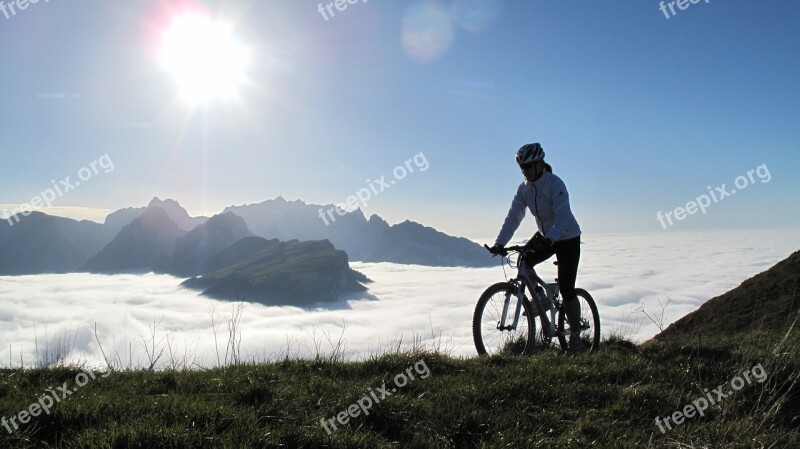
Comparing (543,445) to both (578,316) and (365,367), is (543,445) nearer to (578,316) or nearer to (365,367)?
(365,367)

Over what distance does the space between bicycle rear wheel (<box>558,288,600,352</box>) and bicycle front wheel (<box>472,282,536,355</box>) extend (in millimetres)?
695

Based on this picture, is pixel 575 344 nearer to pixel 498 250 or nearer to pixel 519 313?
pixel 519 313

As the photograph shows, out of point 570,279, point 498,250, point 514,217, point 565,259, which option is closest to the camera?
point 498,250

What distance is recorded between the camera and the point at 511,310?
741 cm

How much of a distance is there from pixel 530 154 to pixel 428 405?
15.2 feet

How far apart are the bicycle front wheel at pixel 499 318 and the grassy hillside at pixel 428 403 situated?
1096 mm

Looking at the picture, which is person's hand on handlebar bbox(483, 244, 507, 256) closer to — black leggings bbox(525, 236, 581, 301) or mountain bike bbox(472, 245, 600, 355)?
mountain bike bbox(472, 245, 600, 355)

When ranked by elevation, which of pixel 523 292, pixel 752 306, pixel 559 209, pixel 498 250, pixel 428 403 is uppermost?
pixel 559 209

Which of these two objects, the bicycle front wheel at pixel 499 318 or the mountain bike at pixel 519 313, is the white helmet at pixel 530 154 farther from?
the bicycle front wheel at pixel 499 318

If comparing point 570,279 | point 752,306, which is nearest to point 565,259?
point 570,279

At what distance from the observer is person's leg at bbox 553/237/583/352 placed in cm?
724

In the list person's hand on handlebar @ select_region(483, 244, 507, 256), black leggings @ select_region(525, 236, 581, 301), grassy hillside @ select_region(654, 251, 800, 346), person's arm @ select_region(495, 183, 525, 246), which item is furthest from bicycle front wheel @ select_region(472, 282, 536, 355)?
grassy hillside @ select_region(654, 251, 800, 346)

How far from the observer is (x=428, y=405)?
4.16 meters

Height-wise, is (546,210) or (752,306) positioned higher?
(546,210)
